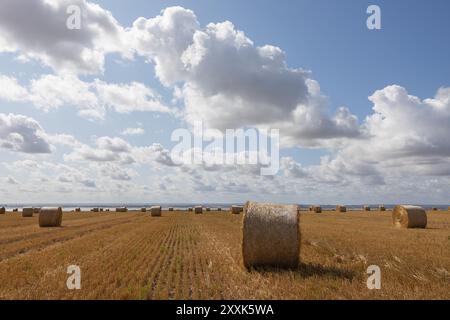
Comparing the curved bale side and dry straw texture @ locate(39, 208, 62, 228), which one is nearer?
the curved bale side

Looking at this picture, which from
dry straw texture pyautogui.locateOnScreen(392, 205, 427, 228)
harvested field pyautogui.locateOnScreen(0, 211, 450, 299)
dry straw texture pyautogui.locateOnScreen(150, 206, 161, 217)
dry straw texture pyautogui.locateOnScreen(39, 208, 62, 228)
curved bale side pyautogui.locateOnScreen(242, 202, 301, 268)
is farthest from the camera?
dry straw texture pyautogui.locateOnScreen(150, 206, 161, 217)

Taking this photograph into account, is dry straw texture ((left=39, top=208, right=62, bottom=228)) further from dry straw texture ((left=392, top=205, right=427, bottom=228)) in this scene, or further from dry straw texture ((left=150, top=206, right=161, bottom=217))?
dry straw texture ((left=392, top=205, right=427, bottom=228))

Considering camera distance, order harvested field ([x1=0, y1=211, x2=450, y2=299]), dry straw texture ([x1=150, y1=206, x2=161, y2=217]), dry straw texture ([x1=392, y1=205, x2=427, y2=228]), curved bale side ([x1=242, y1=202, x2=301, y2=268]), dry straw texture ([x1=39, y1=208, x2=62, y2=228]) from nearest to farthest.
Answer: harvested field ([x1=0, y1=211, x2=450, y2=299]) < curved bale side ([x1=242, y1=202, x2=301, y2=268]) < dry straw texture ([x1=392, y1=205, x2=427, y2=228]) < dry straw texture ([x1=39, y1=208, x2=62, y2=228]) < dry straw texture ([x1=150, y1=206, x2=161, y2=217])

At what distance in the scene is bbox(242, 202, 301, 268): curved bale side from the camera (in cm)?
1336

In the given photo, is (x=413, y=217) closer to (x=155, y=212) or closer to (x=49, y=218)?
(x=49, y=218)

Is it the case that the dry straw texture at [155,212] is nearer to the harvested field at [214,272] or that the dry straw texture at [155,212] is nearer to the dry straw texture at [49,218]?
the dry straw texture at [49,218]

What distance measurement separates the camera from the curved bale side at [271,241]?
526 inches

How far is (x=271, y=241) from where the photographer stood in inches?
535

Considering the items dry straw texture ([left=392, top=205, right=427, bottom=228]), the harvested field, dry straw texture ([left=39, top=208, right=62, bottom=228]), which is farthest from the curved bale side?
dry straw texture ([left=39, top=208, right=62, bottom=228])

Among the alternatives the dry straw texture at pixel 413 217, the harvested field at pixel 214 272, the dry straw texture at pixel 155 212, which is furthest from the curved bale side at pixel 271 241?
the dry straw texture at pixel 155 212
